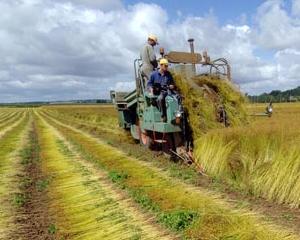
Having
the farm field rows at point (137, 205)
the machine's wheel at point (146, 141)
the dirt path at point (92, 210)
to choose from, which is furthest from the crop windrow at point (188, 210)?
the machine's wheel at point (146, 141)

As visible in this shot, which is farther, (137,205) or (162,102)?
(162,102)

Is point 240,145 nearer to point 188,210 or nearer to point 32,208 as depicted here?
point 188,210

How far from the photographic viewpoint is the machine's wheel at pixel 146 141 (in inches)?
626

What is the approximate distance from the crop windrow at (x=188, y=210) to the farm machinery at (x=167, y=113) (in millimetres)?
1159

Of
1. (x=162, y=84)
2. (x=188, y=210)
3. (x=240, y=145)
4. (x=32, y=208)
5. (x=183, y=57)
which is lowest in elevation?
(x=32, y=208)

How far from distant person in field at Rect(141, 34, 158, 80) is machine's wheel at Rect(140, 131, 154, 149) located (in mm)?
2256

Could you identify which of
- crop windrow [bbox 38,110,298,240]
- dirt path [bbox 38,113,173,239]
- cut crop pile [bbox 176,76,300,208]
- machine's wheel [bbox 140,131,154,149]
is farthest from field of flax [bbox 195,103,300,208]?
machine's wheel [bbox 140,131,154,149]

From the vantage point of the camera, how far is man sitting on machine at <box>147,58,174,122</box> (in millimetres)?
12891

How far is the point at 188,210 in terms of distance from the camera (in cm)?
757

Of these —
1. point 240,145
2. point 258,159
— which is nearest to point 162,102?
point 240,145

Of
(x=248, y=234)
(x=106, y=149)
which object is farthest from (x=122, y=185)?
(x=106, y=149)

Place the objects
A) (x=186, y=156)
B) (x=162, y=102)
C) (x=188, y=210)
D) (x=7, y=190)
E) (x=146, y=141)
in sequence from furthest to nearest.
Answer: (x=146, y=141), (x=162, y=102), (x=186, y=156), (x=7, y=190), (x=188, y=210)

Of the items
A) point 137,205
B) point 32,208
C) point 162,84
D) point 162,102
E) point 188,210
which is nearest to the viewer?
point 188,210

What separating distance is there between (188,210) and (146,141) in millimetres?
8874
